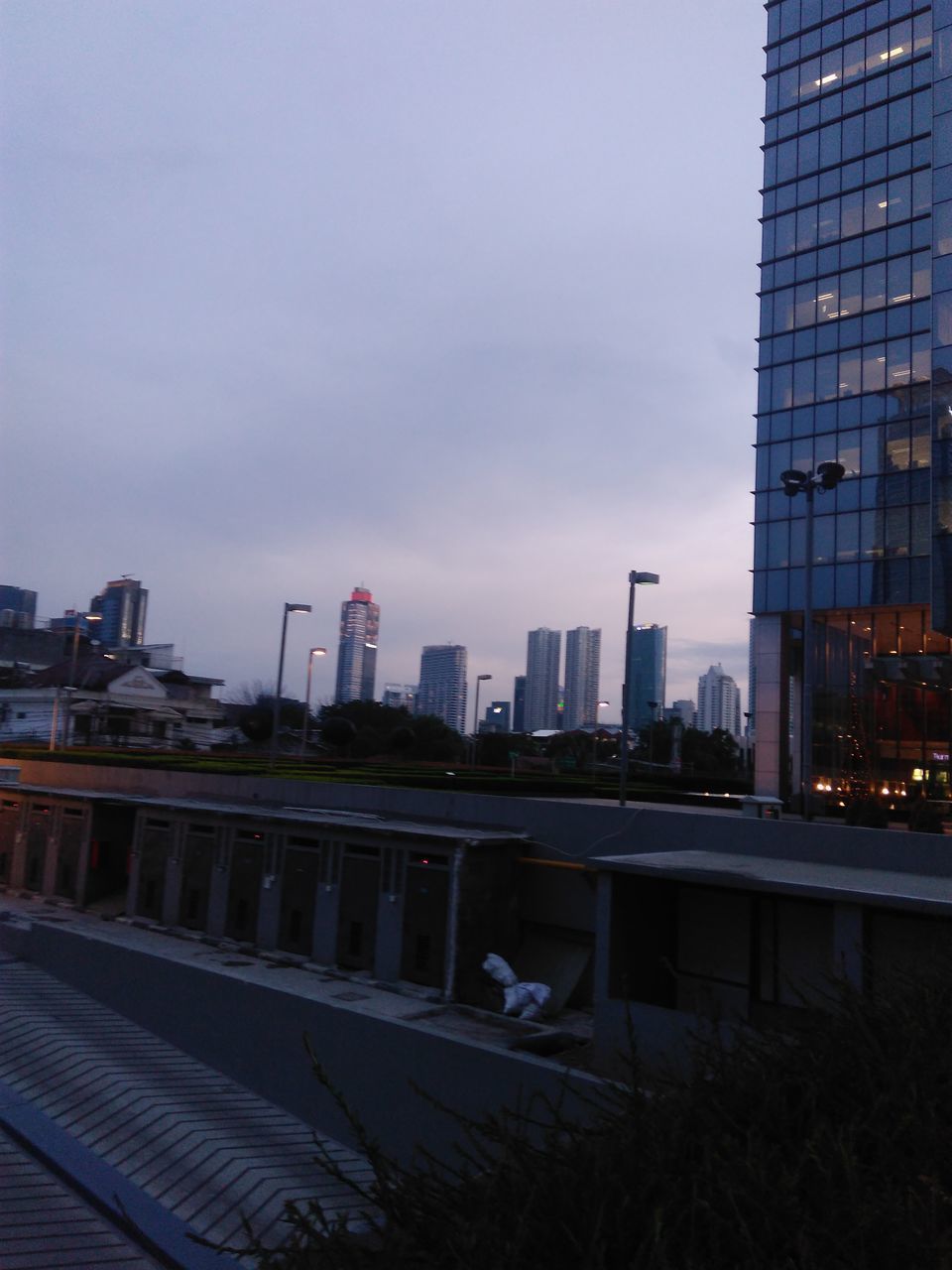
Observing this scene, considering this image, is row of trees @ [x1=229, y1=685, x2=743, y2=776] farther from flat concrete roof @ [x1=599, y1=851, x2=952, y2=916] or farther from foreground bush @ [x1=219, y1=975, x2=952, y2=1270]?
foreground bush @ [x1=219, y1=975, x2=952, y2=1270]

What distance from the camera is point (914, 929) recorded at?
8.88 metres

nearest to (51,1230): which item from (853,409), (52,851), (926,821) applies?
(52,851)

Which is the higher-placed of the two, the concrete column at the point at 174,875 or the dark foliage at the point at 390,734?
the dark foliage at the point at 390,734

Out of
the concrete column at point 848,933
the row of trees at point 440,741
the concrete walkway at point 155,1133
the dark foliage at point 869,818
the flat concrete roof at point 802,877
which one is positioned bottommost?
the concrete walkway at point 155,1133

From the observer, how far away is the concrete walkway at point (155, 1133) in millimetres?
8633

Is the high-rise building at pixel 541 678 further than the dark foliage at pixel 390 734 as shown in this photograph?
Yes

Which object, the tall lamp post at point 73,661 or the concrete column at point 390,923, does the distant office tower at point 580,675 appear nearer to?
the tall lamp post at point 73,661

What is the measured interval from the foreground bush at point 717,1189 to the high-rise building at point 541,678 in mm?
173504

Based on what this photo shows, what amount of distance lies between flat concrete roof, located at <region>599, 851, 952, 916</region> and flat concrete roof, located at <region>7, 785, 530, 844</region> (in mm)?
2984

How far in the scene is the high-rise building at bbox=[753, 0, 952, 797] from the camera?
37219 millimetres

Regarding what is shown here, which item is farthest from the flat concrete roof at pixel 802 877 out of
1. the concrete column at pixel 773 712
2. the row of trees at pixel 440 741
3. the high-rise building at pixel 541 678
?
the high-rise building at pixel 541 678

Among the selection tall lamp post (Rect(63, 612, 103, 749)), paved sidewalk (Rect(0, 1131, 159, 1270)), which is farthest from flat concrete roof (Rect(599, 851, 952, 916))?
tall lamp post (Rect(63, 612, 103, 749))

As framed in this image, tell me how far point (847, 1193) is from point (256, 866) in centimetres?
1380

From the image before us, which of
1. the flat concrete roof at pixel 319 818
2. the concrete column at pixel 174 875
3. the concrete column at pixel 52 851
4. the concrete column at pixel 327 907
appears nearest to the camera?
the flat concrete roof at pixel 319 818
